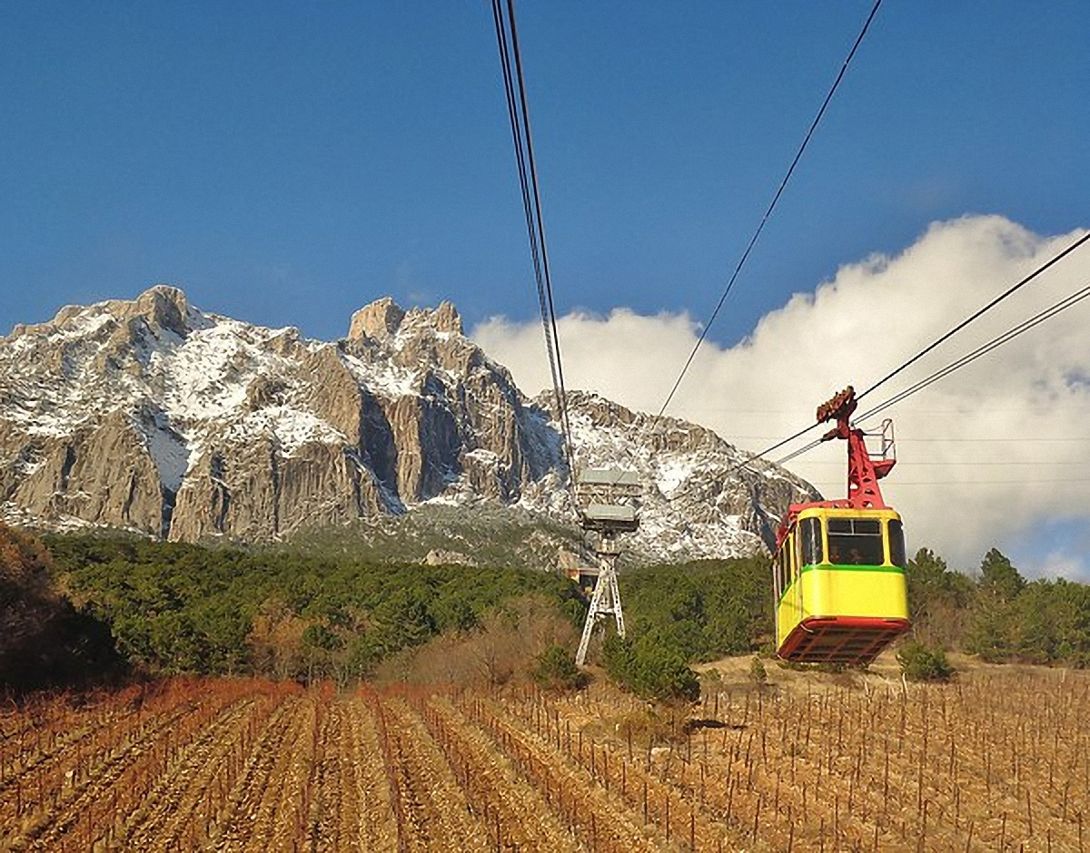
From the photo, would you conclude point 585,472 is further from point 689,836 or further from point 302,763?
point 689,836

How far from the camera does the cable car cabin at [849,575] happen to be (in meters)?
24.3

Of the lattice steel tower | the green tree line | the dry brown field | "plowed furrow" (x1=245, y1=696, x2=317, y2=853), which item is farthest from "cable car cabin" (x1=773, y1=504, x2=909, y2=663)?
the green tree line

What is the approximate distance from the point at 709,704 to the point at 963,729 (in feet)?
51.4

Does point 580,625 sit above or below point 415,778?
above

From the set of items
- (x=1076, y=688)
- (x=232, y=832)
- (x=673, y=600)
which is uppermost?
(x=673, y=600)

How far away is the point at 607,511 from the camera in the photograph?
66750mm

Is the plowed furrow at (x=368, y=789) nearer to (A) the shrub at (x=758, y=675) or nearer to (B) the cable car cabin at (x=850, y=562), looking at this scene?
(B) the cable car cabin at (x=850, y=562)

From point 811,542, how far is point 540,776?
16.6 metres

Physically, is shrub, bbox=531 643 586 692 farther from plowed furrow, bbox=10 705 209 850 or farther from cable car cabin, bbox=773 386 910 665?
cable car cabin, bbox=773 386 910 665

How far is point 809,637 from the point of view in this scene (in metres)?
25.5

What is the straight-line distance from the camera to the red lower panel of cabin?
79.7 ft

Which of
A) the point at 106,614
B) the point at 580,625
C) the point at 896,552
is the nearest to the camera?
the point at 896,552

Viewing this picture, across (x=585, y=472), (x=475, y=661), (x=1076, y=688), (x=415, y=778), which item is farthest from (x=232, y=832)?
(x=1076, y=688)

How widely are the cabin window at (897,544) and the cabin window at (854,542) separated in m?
0.23
